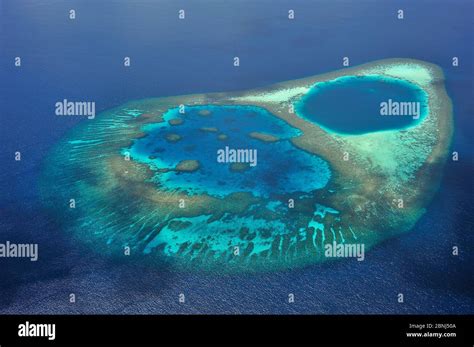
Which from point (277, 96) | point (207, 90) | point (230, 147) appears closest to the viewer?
point (230, 147)

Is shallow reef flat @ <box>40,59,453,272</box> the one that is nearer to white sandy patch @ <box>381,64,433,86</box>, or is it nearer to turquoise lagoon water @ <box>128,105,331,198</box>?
turquoise lagoon water @ <box>128,105,331,198</box>

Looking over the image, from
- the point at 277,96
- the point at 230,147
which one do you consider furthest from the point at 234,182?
the point at 277,96

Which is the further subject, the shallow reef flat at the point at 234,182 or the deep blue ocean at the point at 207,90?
the shallow reef flat at the point at 234,182

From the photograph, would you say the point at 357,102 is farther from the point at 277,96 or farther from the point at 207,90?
the point at 207,90

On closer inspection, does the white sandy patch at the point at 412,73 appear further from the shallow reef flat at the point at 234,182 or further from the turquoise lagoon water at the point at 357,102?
the shallow reef flat at the point at 234,182

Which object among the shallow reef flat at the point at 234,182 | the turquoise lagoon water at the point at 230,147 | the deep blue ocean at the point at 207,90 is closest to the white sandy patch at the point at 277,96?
the shallow reef flat at the point at 234,182

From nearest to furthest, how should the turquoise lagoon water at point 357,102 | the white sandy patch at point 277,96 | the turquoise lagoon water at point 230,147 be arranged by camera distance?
the turquoise lagoon water at point 230,147 → the turquoise lagoon water at point 357,102 → the white sandy patch at point 277,96

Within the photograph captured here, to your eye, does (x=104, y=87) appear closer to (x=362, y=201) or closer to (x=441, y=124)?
(x=362, y=201)
